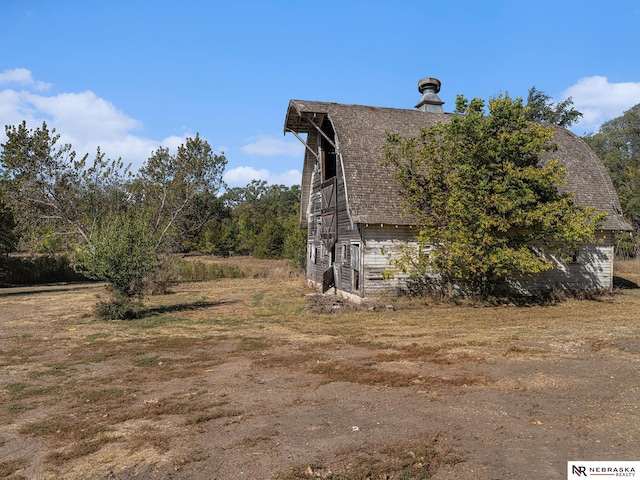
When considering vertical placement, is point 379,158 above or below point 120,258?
above

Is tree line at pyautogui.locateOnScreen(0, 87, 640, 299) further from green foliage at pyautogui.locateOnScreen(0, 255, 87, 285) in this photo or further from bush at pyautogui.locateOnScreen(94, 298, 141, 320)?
green foliage at pyautogui.locateOnScreen(0, 255, 87, 285)

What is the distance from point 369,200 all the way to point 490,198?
4566mm

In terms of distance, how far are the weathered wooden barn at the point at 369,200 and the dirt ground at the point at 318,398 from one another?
4728 millimetres

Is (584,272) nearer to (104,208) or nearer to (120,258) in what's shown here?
(120,258)

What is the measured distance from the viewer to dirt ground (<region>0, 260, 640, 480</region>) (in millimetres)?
5125

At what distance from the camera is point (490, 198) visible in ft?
53.3

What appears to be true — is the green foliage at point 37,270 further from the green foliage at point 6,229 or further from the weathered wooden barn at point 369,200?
the weathered wooden barn at point 369,200

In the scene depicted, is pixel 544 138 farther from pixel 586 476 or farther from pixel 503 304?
pixel 586 476

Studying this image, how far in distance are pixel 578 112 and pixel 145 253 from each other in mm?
40627

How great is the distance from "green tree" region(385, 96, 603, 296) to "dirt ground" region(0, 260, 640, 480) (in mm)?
2830

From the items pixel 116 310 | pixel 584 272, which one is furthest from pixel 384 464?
pixel 584 272

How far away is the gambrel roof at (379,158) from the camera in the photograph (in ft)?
61.3

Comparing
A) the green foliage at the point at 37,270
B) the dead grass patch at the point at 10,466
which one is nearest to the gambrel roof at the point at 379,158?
the dead grass patch at the point at 10,466

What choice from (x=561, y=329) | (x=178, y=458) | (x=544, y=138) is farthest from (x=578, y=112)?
(x=178, y=458)
